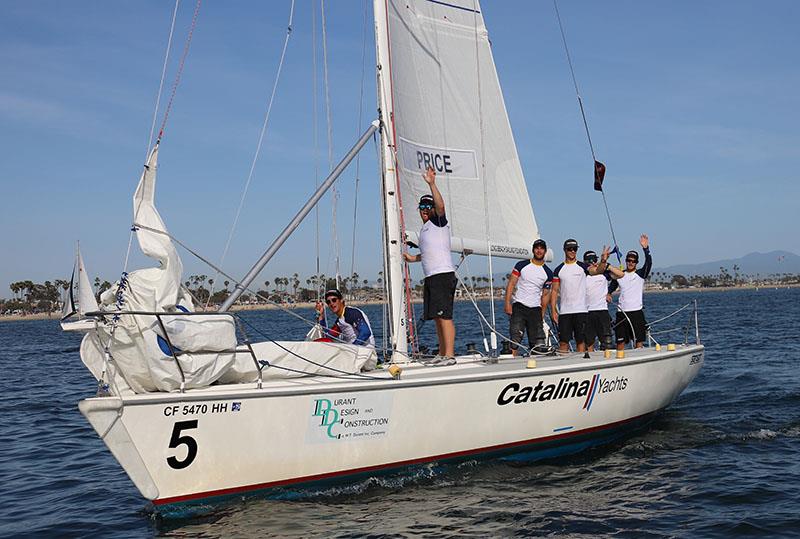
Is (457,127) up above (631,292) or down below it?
above

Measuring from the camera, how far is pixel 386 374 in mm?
7816

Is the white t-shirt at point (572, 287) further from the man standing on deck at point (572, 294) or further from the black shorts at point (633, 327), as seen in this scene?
the black shorts at point (633, 327)

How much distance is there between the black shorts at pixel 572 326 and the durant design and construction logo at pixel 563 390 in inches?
37.7

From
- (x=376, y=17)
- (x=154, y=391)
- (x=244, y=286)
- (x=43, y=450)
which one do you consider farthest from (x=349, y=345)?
(x=43, y=450)

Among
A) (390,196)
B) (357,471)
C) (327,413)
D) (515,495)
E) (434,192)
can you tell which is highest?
(390,196)

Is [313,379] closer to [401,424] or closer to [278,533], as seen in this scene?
[401,424]

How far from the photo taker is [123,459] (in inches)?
252

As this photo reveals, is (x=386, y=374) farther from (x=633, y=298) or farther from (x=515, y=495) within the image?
(x=633, y=298)

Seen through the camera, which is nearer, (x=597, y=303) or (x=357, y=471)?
(x=357, y=471)

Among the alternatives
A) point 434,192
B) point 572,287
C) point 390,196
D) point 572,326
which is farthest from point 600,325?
point 434,192

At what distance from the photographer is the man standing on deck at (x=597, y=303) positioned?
1031 centimetres

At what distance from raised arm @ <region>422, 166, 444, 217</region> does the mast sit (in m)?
0.92

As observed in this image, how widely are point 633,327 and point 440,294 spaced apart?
4.13 m

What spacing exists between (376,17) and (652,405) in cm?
641
